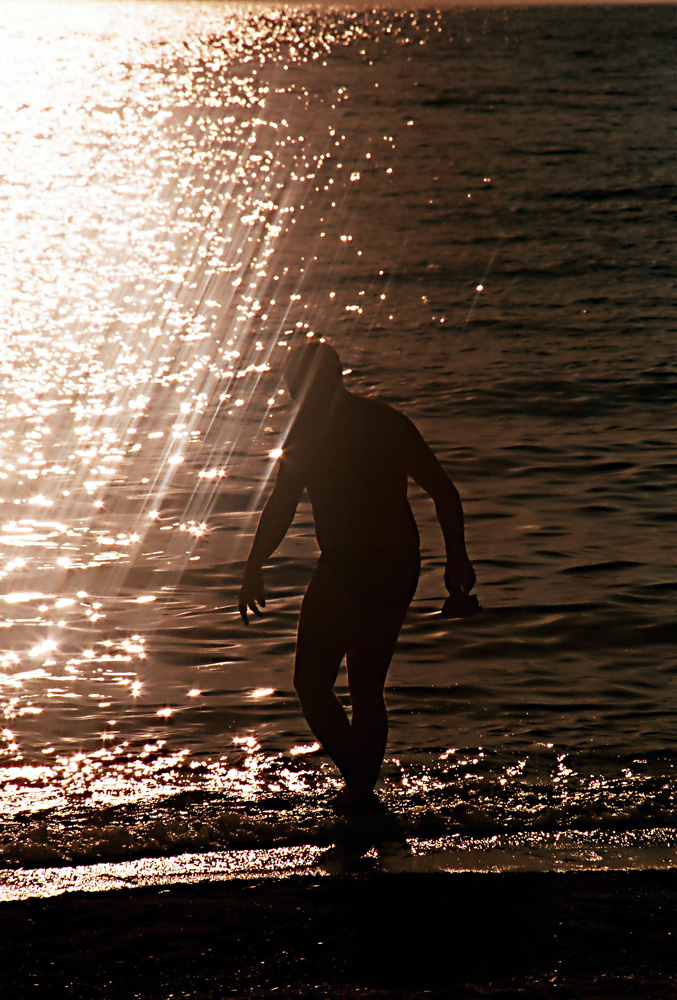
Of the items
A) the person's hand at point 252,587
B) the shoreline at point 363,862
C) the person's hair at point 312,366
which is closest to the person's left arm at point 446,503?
the person's hair at point 312,366

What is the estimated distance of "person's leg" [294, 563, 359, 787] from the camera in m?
5.16

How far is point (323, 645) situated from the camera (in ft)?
16.9

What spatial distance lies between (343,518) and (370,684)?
0.63m

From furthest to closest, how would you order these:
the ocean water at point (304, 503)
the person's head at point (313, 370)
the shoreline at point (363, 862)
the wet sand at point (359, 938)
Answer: the ocean water at point (304, 503) < the person's head at point (313, 370) < the shoreline at point (363, 862) < the wet sand at point (359, 938)

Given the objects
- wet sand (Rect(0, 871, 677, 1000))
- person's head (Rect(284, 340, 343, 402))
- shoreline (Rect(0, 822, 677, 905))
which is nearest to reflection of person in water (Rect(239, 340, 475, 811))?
person's head (Rect(284, 340, 343, 402))

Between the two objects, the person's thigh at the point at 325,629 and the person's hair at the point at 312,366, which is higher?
the person's hair at the point at 312,366

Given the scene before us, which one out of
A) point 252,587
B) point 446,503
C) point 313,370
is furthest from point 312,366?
point 252,587

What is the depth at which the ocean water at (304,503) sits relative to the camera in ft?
18.8

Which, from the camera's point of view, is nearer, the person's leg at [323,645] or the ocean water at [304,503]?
the person's leg at [323,645]

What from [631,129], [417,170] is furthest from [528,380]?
[631,129]

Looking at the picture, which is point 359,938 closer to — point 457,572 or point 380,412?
point 457,572

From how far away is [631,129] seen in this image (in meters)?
34.5

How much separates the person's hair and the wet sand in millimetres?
1739

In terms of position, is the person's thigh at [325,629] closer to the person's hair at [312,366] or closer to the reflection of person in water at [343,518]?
the reflection of person in water at [343,518]
